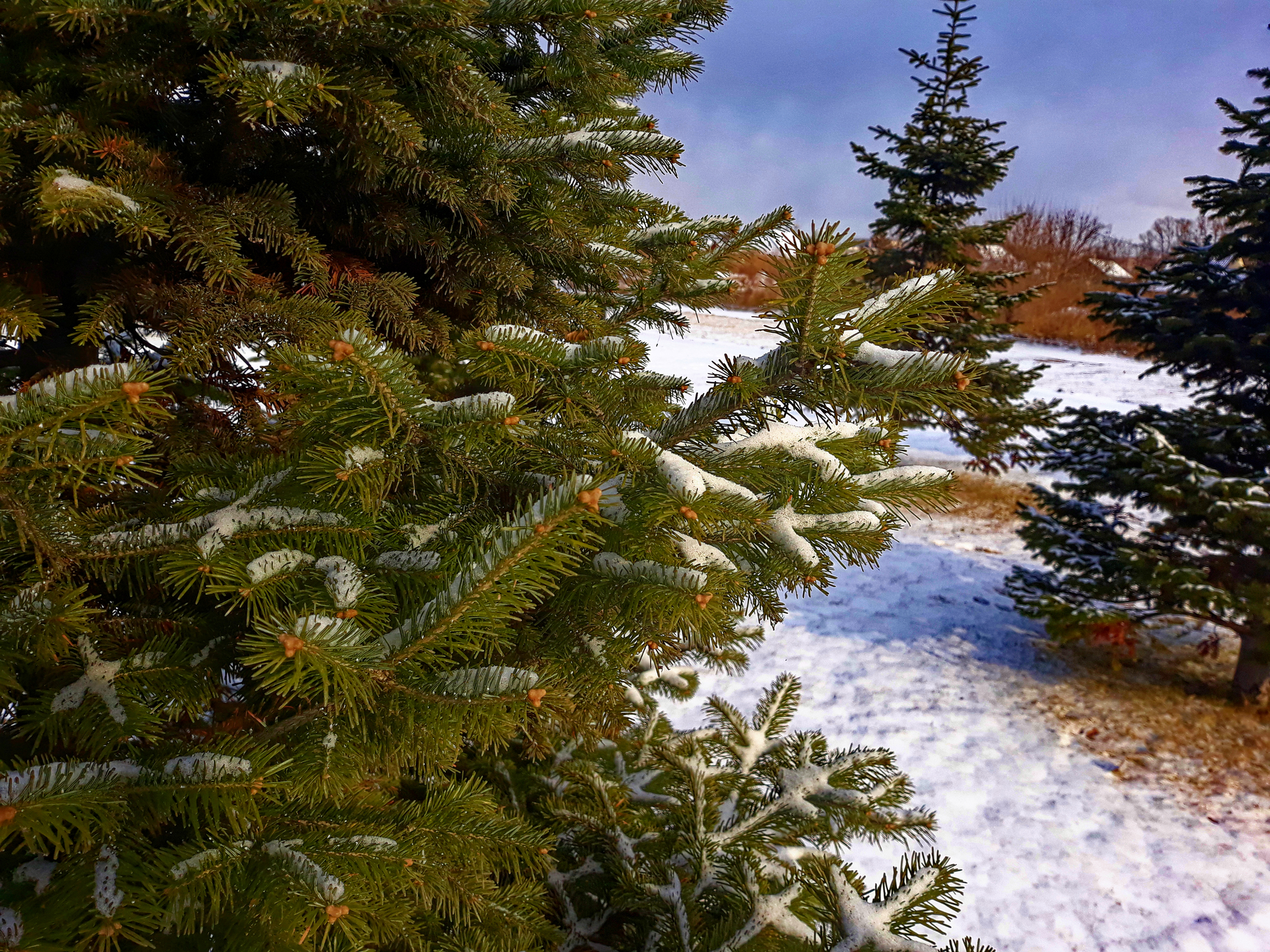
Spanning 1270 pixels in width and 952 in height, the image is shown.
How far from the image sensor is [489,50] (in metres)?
1.69

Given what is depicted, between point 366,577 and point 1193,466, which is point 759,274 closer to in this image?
point 366,577

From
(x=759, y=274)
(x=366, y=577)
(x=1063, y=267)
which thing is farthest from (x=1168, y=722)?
(x=1063, y=267)

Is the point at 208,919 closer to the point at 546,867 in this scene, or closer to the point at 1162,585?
the point at 546,867

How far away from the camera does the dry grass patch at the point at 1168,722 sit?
429 centimetres

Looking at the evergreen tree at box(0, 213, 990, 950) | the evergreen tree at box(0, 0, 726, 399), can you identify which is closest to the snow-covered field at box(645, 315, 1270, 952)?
the evergreen tree at box(0, 0, 726, 399)

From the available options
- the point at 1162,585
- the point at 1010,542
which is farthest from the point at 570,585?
the point at 1010,542

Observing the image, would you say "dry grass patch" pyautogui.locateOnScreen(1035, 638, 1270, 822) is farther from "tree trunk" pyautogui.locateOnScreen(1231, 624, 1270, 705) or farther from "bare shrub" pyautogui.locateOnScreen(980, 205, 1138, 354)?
"bare shrub" pyautogui.locateOnScreen(980, 205, 1138, 354)

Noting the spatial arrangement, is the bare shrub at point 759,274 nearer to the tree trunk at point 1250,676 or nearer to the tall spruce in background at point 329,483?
the tall spruce in background at point 329,483

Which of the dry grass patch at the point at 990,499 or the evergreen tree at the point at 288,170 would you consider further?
the dry grass patch at the point at 990,499

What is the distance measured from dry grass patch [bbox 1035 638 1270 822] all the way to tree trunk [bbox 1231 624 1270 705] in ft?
0.27

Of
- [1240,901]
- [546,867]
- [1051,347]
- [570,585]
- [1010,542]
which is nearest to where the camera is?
[570,585]

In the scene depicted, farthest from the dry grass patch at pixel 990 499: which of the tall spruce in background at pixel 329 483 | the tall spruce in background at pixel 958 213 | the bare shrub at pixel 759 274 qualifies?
the tall spruce in background at pixel 329 483

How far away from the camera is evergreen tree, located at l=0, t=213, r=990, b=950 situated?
35.4 inches

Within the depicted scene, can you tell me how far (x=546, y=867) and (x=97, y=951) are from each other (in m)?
0.88
